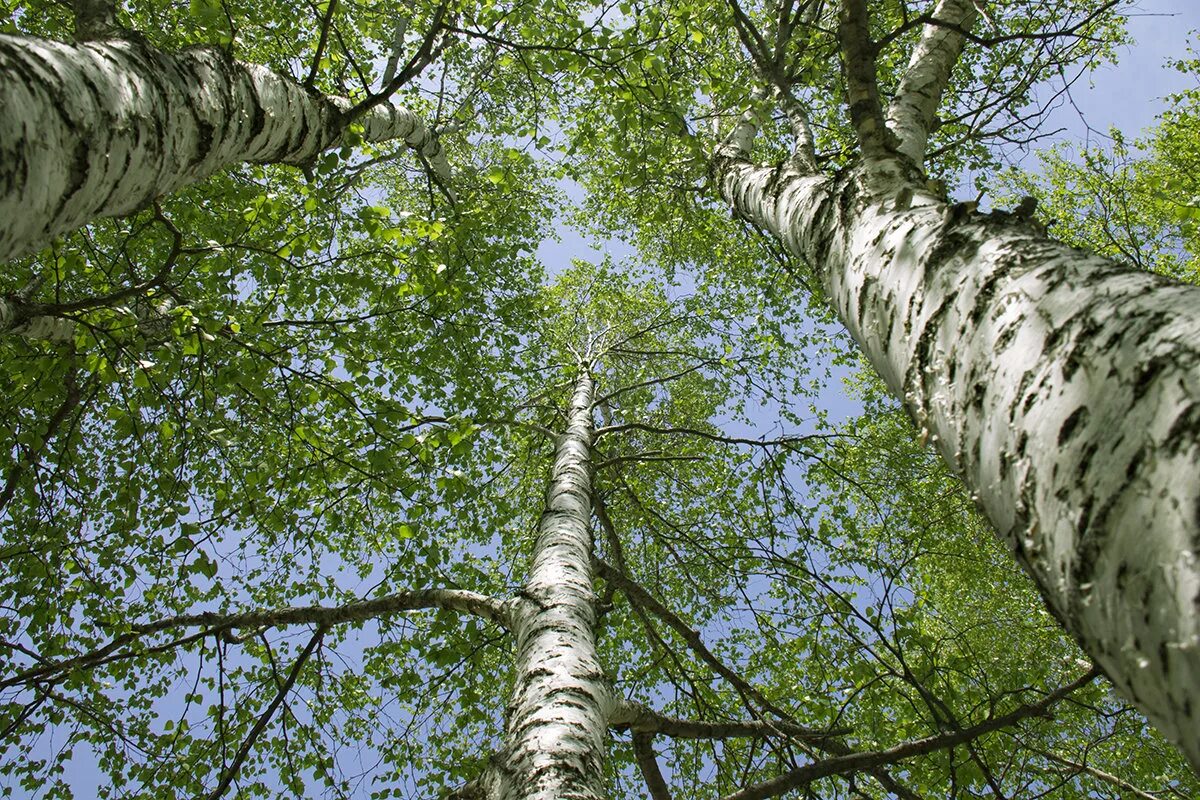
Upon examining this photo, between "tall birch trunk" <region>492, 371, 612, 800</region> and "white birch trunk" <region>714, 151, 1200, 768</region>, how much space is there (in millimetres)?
1613

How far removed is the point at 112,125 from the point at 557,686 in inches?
92.2

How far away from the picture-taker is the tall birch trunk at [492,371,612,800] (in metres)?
2.18

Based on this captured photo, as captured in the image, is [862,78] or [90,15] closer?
[862,78]

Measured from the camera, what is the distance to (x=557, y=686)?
8.43ft

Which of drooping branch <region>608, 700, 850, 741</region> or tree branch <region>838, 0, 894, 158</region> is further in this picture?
drooping branch <region>608, 700, 850, 741</region>

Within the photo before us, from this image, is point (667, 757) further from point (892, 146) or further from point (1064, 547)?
point (1064, 547)

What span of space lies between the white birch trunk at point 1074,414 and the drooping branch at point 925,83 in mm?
1952

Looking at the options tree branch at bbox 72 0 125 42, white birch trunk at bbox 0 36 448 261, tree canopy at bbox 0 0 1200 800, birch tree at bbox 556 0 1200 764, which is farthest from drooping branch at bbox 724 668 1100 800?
tree branch at bbox 72 0 125 42

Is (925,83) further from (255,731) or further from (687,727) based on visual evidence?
(255,731)

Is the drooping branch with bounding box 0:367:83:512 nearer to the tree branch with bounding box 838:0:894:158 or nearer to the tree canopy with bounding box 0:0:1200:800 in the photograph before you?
the tree canopy with bounding box 0:0:1200:800

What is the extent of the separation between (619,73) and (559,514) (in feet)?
8.92

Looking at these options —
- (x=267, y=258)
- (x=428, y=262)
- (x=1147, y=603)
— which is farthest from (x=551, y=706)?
(x=267, y=258)

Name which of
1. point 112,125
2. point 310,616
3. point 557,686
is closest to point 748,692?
point 557,686

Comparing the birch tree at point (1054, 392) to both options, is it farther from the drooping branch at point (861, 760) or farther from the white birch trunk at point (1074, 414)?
the drooping branch at point (861, 760)
